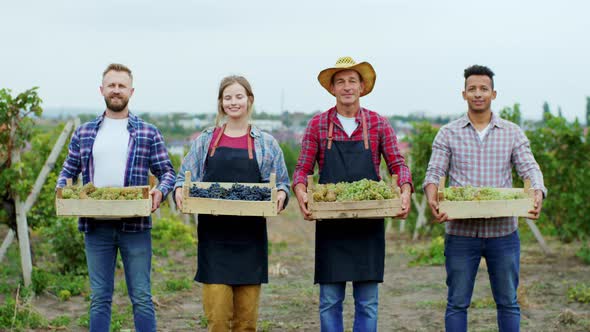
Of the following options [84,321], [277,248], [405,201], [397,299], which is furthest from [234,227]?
[277,248]

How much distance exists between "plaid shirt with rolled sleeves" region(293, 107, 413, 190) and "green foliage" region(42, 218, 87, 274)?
198 inches

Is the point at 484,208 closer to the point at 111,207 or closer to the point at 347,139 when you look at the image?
the point at 347,139

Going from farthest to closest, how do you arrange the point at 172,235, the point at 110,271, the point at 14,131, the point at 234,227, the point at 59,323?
the point at 172,235, the point at 14,131, the point at 59,323, the point at 110,271, the point at 234,227

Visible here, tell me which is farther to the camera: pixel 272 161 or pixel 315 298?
pixel 315 298

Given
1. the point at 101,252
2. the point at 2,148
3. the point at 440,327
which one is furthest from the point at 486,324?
the point at 2,148

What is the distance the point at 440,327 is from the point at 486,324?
17.1 inches


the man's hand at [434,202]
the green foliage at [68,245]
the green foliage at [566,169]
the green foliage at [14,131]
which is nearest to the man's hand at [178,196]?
the man's hand at [434,202]

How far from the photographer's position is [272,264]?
12.1 m

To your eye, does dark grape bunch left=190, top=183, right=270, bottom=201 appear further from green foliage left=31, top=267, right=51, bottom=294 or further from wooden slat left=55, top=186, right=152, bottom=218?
green foliage left=31, top=267, right=51, bottom=294

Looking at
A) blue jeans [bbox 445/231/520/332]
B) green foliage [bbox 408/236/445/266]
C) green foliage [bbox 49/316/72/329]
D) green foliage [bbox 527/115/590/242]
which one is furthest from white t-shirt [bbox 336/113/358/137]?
green foliage [bbox 408/236/445/266]

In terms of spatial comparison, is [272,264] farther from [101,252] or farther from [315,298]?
[101,252]

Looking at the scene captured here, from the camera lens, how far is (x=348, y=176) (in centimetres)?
473

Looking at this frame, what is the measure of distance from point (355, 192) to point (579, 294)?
4747mm

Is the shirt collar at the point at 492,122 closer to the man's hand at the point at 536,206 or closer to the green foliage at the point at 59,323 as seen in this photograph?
the man's hand at the point at 536,206
